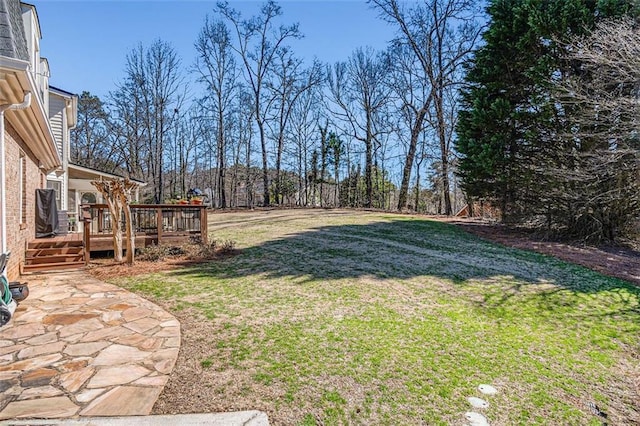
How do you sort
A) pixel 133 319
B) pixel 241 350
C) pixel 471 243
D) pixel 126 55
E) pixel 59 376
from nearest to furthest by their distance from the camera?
pixel 59 376 < pixel 241 350 < pixel 133 319 < pixel 471 243 < pixel 126 55

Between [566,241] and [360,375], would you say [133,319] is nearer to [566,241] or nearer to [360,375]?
[360,375]

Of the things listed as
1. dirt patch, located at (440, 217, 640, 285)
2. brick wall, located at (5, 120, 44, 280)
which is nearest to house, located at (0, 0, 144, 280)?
brick wall, located at (5, 120, 44, 280)

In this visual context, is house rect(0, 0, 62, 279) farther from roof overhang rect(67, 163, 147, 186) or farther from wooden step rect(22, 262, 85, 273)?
roof overhang rect(67, 163, 147, 186)

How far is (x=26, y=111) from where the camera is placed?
4691 millimetres

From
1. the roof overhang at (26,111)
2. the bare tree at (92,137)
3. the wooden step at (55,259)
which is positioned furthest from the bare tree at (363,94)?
the roof overhang at (26,111)

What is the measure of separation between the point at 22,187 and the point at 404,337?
7.45 meters

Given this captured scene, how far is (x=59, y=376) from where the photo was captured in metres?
2.80

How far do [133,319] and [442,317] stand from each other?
12.8 ft

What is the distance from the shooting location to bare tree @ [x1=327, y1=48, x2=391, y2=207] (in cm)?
2256

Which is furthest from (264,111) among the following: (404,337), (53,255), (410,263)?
(404,337)

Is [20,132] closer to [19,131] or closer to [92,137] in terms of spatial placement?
[19,131]

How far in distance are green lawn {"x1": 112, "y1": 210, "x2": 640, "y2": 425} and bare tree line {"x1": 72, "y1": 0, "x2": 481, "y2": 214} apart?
14.2 m

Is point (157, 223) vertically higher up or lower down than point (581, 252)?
higher up

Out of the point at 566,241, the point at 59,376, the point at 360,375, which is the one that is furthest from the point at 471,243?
the point at 59,376
